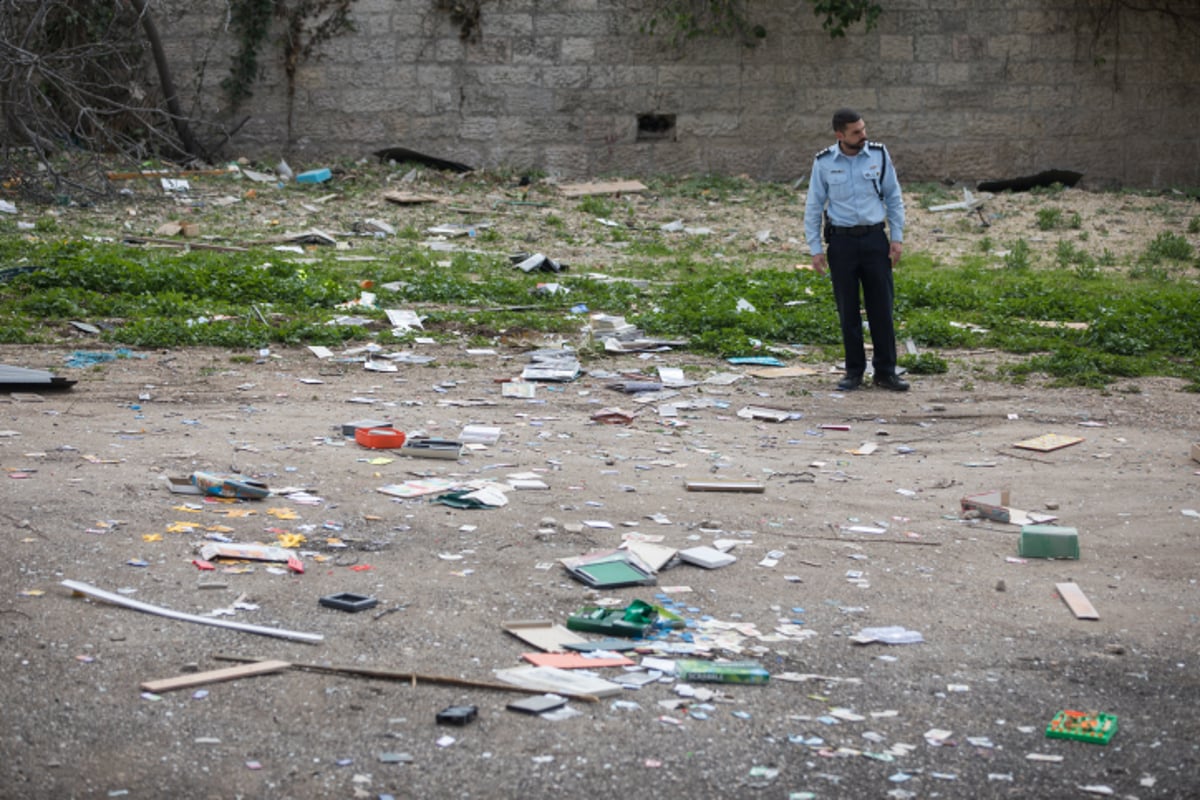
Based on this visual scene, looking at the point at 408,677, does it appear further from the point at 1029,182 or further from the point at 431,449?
the point at 1029,182

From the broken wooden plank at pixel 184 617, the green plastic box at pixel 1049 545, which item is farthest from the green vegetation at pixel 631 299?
the broken wooden plank at pixel 184 617

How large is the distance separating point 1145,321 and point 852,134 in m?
2.96

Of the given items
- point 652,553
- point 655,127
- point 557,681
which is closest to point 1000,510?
point 652,553

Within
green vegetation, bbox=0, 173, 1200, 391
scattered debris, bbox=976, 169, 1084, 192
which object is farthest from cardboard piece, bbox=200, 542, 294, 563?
scattered debris, bbox=976, 169, 1084, 192

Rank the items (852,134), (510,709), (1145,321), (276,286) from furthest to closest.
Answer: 1. (276,286)
2. (1145,321)
3. (852,134)
4. (510,709)

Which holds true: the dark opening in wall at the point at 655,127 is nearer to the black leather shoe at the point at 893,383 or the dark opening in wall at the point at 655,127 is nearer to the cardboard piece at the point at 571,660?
the black leather shoe at the point at 893,383

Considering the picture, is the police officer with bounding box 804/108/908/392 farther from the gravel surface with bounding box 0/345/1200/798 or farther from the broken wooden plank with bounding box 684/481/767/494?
the broken wooden plank with bounding box 684/481/767/494

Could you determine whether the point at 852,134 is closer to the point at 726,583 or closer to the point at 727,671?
the point at 726,583

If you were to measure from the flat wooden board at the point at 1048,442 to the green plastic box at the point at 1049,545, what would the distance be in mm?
1737

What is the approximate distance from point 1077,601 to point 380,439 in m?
3.38

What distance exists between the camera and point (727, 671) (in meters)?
3.93

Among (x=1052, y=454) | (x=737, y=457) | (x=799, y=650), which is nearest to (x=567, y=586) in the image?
(x=799, y=650)

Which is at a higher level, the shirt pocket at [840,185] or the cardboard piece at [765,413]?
the shirt pocket at [840,185]

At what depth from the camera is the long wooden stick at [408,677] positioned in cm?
379
